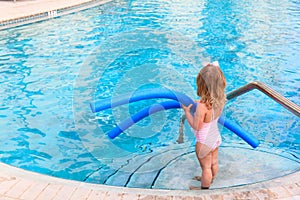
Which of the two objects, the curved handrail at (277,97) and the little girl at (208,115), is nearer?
the little girl at (208,115)

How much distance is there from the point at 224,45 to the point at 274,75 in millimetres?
2687

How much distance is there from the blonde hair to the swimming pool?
35.3 inches

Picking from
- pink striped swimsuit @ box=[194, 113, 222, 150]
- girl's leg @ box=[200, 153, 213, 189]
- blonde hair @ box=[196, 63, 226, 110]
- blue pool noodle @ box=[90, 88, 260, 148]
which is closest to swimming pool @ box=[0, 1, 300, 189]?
girl's leg @ box=[200, 153, 213, 189]

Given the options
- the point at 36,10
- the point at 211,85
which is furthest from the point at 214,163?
the point at 36,10

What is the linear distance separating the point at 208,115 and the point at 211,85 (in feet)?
0.96

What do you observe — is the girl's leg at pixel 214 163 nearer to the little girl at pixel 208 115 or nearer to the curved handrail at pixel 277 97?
the little girl at pixel 208 115

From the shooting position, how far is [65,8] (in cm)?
1444

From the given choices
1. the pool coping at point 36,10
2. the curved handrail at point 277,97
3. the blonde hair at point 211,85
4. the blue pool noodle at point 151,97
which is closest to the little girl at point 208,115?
the blonde hair at point 211,85

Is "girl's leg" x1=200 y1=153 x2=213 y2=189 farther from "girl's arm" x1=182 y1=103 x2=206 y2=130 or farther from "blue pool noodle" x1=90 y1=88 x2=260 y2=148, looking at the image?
"blue pool noodle" x1=90 y1=88 x2=260 y2=148

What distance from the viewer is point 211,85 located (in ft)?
9.63

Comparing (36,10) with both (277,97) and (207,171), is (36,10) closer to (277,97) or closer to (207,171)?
(277,97)

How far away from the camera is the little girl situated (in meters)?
2.93

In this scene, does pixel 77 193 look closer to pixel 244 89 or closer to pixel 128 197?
pixel 128 197

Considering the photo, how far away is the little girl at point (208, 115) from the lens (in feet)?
9.60
